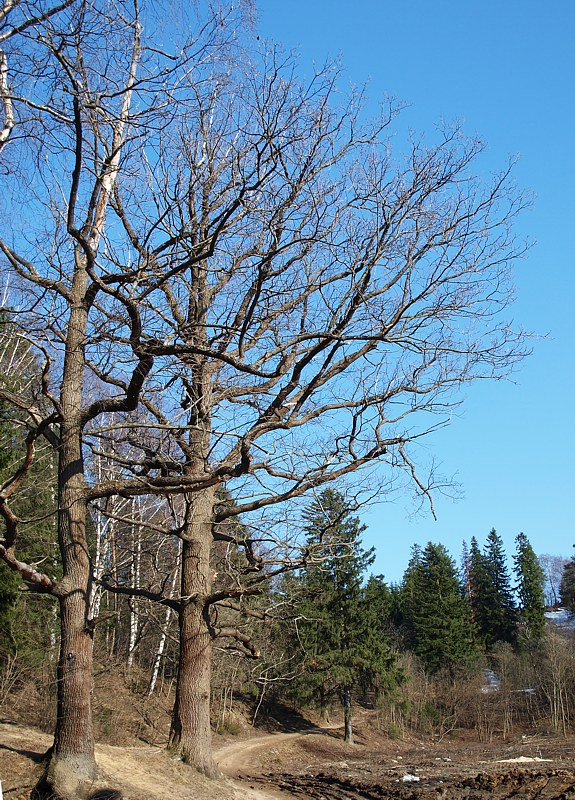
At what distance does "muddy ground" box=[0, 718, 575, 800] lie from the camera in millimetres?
7830

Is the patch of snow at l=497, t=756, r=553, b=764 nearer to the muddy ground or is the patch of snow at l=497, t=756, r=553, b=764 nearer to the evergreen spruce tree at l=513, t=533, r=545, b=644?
the muddy ground

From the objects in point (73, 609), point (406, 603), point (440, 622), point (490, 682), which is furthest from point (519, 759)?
point (406, 603)

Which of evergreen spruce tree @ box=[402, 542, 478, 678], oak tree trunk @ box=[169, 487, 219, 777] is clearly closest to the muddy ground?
oak tree trunk @ box=[169, 487, 219, 777]

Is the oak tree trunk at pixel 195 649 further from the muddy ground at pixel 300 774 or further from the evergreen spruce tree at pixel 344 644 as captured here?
the evergreen spruce tree at pixel 344 644

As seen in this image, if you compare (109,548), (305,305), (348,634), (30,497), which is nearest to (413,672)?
(348,634)

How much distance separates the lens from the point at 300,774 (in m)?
18.6

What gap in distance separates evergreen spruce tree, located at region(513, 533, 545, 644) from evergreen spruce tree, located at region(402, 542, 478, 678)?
217 inches

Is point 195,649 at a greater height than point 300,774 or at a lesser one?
greater

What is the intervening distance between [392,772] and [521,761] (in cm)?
426

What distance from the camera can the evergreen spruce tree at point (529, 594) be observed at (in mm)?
50528

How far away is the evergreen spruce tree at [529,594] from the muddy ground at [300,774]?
23.1 m

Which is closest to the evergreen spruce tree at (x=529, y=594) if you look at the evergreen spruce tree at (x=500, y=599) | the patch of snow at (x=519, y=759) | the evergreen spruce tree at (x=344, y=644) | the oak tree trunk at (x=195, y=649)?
the evergreen spruce tree at (x=500, y=599)

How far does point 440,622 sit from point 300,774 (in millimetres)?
28402

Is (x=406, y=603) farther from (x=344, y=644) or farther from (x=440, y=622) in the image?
(x=344, y=644)
